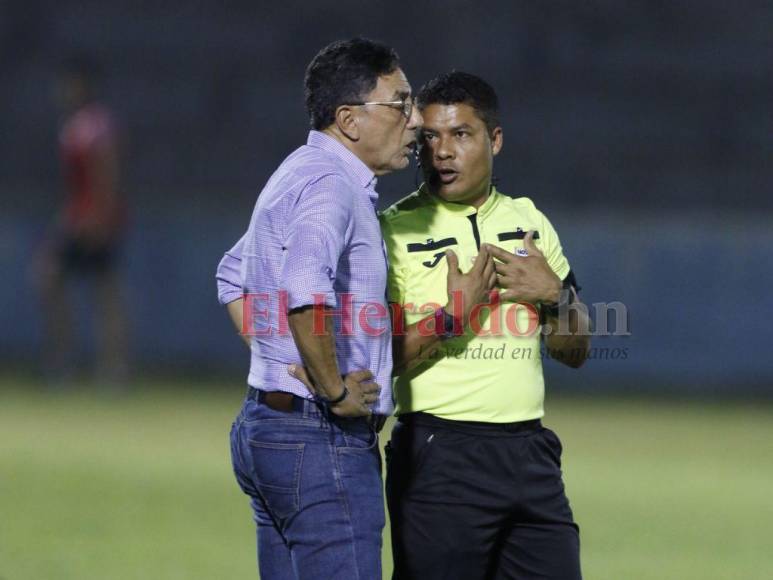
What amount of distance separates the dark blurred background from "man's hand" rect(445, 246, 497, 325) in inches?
240

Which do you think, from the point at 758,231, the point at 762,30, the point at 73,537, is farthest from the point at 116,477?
the point at 762,30

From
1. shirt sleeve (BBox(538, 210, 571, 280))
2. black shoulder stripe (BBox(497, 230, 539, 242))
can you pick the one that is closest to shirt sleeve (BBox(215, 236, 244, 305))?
black shoulder stripe (BBox(497, 230, 539, 242))

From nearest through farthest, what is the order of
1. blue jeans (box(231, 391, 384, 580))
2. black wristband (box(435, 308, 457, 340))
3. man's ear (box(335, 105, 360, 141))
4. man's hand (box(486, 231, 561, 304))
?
1. blue jeans (box(231, 391, 384, 580))
2. man's ear (box(335, 105, 360, 141))
3. black wristband (box(435, 308, 457, 340))
4. man's hand (box(486, 231, 561, 304))

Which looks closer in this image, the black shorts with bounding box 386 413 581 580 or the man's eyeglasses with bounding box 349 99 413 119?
the man's eyeglasses with bounding box 349 99 413 119

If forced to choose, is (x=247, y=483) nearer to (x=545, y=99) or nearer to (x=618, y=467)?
(x=618, y=467)

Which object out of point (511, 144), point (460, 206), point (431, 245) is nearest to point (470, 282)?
point (431, 245)

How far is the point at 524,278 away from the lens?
12.9ft

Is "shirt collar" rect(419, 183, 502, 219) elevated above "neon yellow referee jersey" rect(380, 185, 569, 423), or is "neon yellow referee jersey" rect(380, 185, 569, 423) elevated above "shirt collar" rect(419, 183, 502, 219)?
"shirt collar" rect(419, 183, 502, 219)

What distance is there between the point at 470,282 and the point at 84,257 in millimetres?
7335

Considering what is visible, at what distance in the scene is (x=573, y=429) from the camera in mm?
9016

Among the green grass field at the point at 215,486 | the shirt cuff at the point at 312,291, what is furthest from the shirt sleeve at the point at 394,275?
the green grass field at the point at 215,486

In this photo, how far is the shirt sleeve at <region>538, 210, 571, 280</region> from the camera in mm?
4133

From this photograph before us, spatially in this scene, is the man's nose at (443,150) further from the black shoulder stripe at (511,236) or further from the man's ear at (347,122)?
the man's ear at (347,122)

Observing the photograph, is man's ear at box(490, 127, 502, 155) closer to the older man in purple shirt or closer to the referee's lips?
the referee's lips
